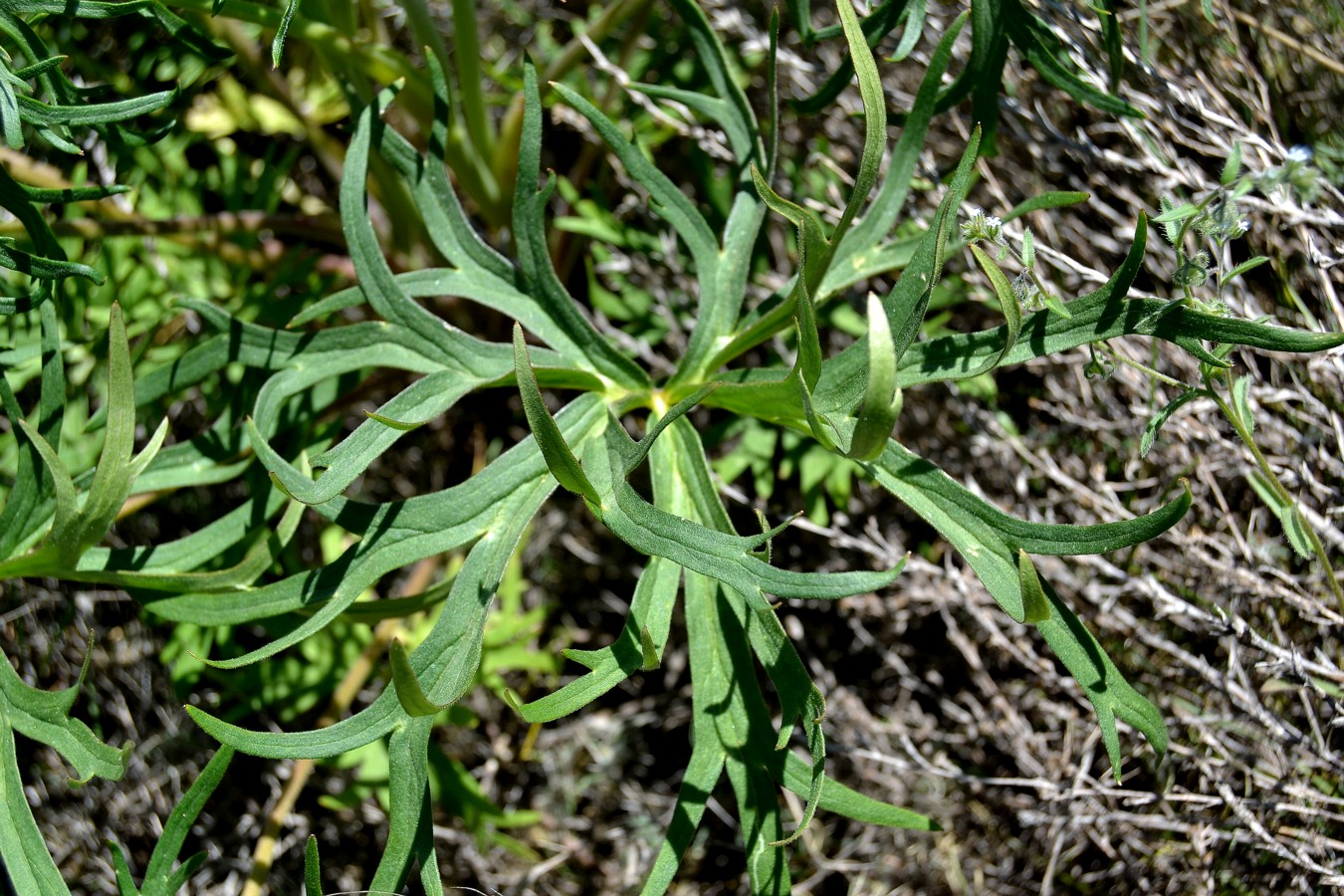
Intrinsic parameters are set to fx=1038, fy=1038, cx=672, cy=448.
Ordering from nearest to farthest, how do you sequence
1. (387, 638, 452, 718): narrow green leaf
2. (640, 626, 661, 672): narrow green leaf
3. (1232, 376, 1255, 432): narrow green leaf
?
(387, 638, 452, 718): narrow green leaf → (640, 626, 661, 672): narrow green leaf → (1232, 376, 1255, 432): narrow green leaf

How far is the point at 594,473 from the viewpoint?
1.47 meters

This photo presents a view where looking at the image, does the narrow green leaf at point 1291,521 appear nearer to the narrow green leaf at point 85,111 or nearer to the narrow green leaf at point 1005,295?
the narrow green leaf at point 1005,295

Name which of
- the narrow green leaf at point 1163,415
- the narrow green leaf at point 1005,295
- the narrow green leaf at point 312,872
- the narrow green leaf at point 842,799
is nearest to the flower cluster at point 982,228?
the narrow green leaf at point 1005,295

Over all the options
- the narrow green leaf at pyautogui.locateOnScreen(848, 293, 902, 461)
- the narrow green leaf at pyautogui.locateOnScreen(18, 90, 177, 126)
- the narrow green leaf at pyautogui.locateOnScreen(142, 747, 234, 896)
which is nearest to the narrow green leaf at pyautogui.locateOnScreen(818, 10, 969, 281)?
the narrow green leaf at pyautogui.locateOnScreen(848, 293, 902, 461)

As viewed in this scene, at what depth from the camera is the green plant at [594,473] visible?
4.17 ft

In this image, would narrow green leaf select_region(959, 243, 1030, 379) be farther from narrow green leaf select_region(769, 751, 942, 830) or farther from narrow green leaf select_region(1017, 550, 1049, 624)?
narrow green leaf select_region(769, 751, 942, 830)

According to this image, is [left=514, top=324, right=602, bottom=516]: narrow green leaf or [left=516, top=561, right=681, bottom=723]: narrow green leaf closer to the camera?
[left=514, top=324, right=602, bottom=516]: narrow green leaf

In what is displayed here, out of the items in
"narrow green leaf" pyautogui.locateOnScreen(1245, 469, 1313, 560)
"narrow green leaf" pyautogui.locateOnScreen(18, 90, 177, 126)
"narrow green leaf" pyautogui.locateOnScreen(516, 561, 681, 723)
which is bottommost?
"narrow green leaf" pyautogui.locateOnScreen(516, 561, 681, 723)

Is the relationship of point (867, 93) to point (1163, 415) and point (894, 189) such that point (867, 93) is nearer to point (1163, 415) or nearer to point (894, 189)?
point (894, 189)

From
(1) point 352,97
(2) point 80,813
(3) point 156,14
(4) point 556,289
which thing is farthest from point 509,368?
(2) point 80,813

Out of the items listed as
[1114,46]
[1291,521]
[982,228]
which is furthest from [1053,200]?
[1291,521]

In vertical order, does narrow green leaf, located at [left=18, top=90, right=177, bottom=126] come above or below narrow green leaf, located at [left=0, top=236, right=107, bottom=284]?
above

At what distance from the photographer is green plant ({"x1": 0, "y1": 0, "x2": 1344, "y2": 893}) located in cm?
127

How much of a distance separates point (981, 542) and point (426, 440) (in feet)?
5.09
